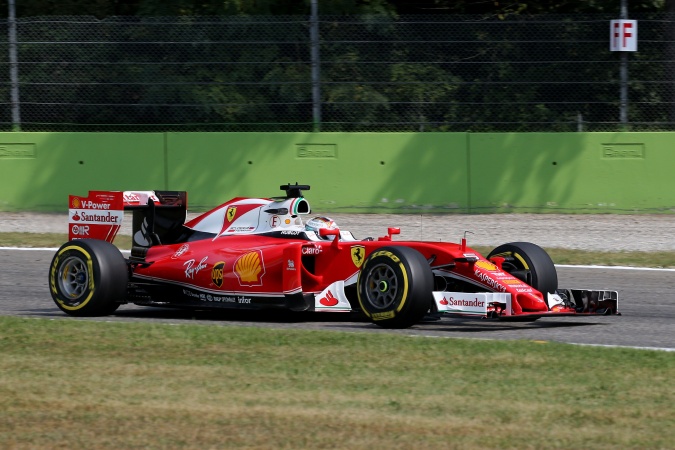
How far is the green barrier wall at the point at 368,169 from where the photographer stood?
55.1 feet

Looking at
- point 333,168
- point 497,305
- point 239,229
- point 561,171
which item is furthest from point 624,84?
point 497,305

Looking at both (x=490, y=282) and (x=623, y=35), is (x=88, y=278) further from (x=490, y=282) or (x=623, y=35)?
(x=623, y=35)

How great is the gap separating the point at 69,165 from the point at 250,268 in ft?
28.7

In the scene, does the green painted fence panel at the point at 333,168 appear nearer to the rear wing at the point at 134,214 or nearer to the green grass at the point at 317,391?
the rear wing at the point at 134,214

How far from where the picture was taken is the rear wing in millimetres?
10562

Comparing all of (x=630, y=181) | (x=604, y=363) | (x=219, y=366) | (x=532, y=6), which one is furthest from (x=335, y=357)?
(x=532, y=6)

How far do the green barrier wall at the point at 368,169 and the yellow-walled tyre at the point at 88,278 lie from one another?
7.26m

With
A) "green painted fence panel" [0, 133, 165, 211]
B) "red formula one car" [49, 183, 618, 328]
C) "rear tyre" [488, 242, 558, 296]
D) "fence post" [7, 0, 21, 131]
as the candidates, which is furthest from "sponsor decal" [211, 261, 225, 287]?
"fence post" [7, 0, 21, 131]

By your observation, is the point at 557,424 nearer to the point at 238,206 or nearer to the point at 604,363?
the point at 604,363

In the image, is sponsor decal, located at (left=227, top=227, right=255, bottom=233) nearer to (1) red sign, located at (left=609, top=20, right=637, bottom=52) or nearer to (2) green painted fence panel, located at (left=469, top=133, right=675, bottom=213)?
(2) green painted fence panel, located at (left=469, top=133, right=675, bottom=213)

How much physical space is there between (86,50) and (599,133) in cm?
759

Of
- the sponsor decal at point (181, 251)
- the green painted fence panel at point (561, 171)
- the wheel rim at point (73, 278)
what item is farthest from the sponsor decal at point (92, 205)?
the green painted fence panel at point (561, 171)

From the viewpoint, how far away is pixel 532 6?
20016 mm

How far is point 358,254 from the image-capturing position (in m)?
9.46
